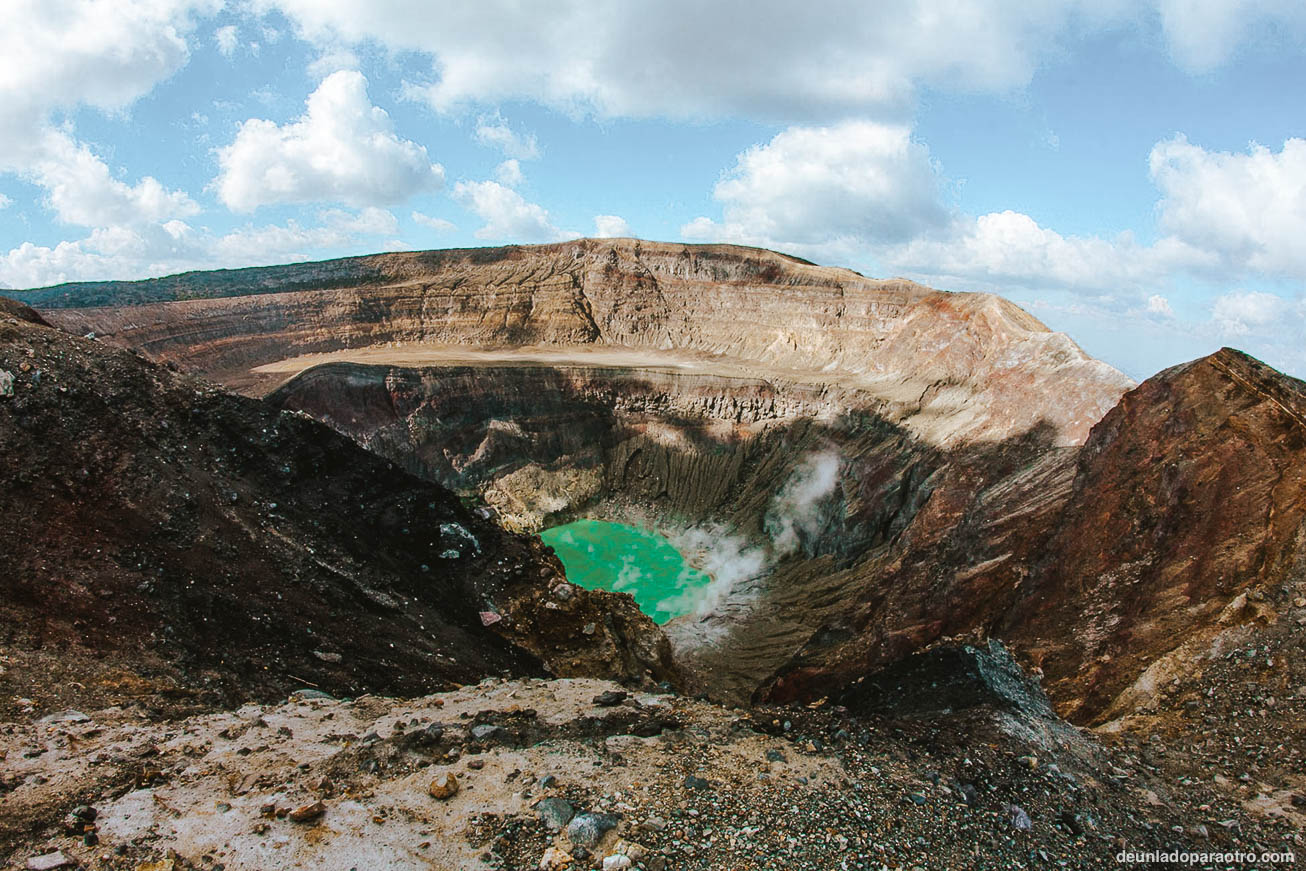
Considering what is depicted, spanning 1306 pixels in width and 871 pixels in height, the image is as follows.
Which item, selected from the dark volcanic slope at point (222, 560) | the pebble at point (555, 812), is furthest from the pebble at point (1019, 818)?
the dark volcanic slope at point (222, 560)

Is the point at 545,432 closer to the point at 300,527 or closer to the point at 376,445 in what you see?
the point at 376,445

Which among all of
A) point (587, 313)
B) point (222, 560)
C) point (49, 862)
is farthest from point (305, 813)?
point (587, 313)

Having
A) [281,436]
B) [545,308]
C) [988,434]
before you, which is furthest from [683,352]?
[281,436]

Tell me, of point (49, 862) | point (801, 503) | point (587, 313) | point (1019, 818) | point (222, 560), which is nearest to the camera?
point (49, 862)

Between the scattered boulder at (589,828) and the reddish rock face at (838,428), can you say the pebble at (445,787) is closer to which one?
the scattered boulder at (589,828)

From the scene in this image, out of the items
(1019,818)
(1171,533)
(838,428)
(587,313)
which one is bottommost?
(1019,818)

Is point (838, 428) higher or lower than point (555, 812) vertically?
higher

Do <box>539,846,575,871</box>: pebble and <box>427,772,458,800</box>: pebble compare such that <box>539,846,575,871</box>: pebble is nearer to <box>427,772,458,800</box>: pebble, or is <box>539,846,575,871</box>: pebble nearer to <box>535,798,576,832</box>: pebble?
<box>535,798,576,832</box>: pebble

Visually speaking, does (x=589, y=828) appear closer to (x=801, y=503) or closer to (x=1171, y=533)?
(x=1171, y=533)
